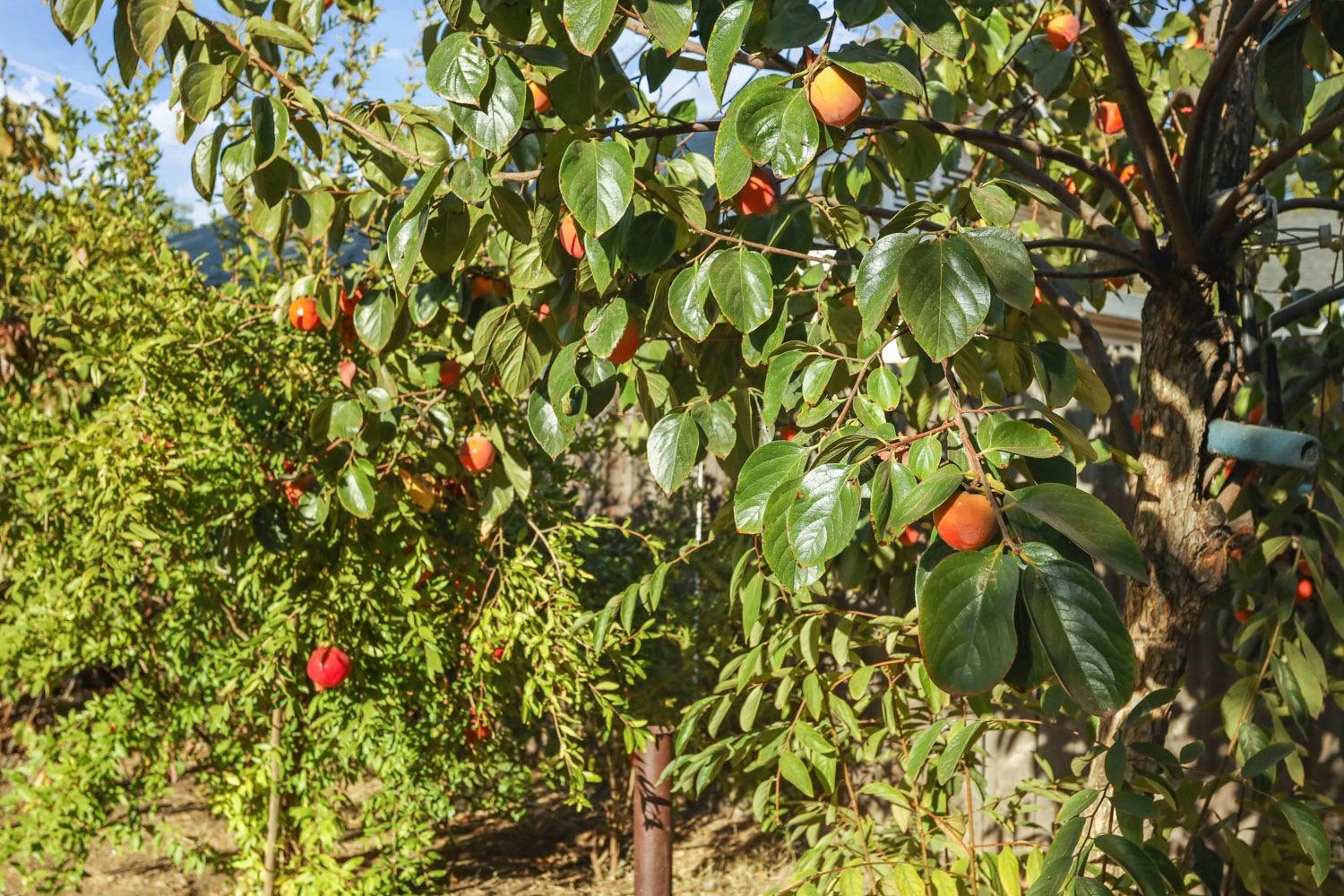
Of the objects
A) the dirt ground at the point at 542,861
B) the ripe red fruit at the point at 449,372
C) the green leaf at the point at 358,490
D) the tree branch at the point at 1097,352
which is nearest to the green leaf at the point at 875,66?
the tree branch at the point at 1097,352

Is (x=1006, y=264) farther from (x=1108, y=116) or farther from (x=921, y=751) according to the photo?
(x=1108, y=116)

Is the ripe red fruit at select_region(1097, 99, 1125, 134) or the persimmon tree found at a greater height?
the ripe red fruit at select_region(1097, 99, 1125, 134)

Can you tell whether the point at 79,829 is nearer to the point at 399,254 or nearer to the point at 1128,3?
the point at 399,254

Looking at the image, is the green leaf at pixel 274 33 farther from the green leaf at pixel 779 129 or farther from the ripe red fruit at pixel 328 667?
the ripe red fruit at pixel 328 667

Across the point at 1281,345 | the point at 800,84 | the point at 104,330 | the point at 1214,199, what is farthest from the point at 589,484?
the point at 800,84

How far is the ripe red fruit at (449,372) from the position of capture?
2.14 m

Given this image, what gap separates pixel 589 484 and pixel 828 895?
2392 millimetres

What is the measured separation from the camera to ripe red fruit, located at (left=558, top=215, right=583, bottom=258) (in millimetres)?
1342

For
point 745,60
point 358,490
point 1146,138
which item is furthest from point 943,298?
point 358,490

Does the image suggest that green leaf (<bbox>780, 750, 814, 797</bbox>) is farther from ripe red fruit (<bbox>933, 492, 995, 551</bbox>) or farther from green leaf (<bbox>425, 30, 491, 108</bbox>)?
green leaf (<bbox>425, 30, 491, 108</bbox>)

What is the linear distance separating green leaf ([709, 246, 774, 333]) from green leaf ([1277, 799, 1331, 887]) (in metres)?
0.81

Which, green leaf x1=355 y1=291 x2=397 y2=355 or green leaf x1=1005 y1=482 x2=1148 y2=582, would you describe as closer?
green leaf x1=1005 y1=482 x2=1148 y2=582

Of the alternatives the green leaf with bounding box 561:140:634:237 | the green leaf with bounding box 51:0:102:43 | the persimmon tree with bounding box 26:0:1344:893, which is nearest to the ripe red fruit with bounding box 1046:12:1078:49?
the persimmon tree with bounding box 26:0:1344:893

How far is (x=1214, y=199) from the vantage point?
1.53m
